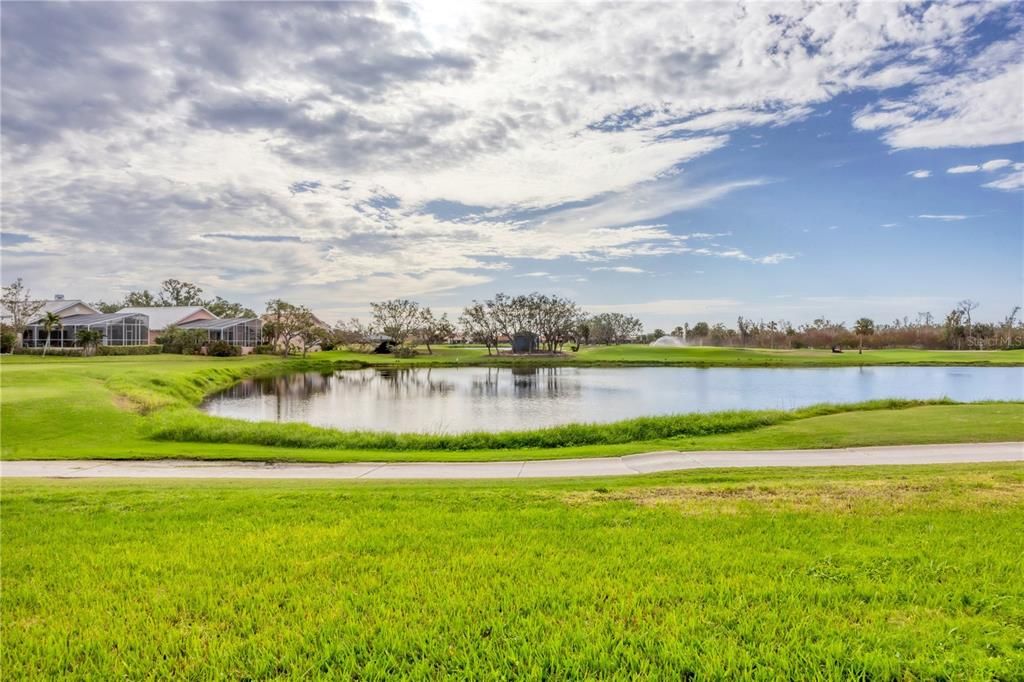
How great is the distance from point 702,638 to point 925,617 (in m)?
1.50

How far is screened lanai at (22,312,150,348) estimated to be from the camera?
56.4 m

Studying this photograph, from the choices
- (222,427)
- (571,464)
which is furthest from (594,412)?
(222,427)

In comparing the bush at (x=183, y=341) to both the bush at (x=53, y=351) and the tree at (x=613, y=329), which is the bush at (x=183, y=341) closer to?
the bush at (x=53, y=351)

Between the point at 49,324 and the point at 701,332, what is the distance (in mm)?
102171

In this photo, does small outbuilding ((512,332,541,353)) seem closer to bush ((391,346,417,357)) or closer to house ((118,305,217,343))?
bush ((391,346,417,357))

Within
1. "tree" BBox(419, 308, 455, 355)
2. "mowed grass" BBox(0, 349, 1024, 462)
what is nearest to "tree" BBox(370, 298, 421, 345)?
"tree" BBox(419, 308, 455, 355)

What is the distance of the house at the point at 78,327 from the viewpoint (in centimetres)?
5644

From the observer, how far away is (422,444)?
15617mm

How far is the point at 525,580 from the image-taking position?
4.00m

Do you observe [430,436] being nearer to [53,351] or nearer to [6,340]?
[53,351]

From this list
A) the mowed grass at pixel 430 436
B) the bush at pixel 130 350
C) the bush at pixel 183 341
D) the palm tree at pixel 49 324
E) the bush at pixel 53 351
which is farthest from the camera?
the bush at pixel 183 341

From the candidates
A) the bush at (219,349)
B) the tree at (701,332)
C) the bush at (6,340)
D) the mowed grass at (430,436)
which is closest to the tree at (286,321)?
the bush at (219,349)

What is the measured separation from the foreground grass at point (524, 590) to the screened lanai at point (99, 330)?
62288 mm

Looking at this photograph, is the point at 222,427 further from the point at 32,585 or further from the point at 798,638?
the point at 798,638
